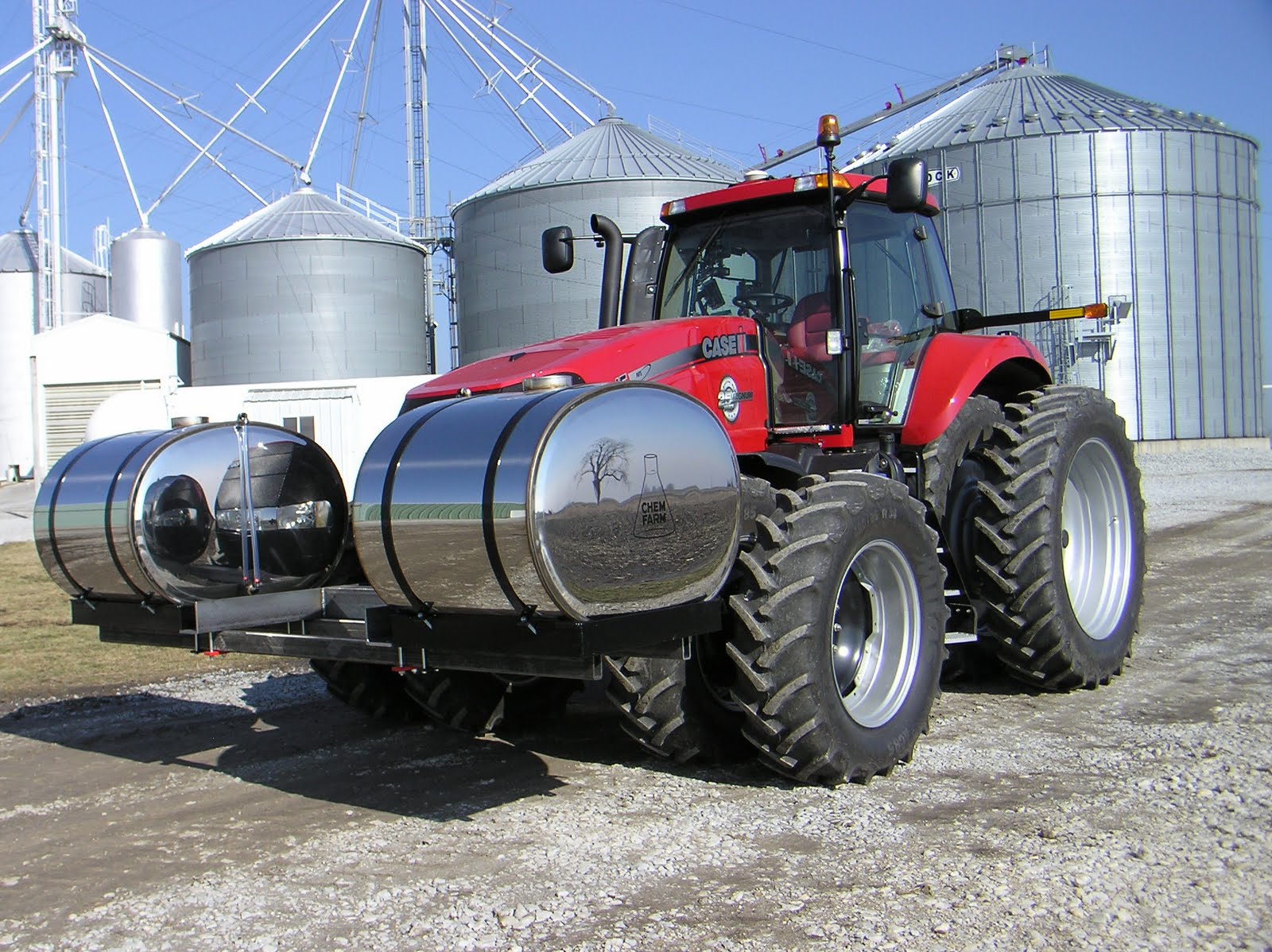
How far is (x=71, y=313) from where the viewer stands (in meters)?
45.0

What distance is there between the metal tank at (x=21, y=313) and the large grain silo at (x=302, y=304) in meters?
8.19

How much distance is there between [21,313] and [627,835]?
148 feet

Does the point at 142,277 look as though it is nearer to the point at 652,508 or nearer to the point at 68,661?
the point at 68,661

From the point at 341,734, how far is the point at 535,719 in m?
0.99

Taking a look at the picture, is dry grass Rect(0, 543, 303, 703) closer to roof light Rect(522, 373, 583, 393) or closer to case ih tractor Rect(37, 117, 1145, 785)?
case ih tractor Rect(37, 117, 1145, 785)

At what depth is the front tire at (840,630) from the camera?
465 centimetres

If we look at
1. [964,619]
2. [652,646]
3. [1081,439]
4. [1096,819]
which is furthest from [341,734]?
[1081,439]

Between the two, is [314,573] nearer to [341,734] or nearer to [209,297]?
[341,734]

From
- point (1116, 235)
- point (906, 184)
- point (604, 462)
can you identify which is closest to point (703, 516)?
point (604, 462)

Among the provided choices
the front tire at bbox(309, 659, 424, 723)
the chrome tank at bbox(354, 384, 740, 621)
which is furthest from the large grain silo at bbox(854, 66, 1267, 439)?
the chrome tank at bbox(354, 384, 740, 621)

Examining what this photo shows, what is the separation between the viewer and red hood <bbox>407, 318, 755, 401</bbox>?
525 centimetres

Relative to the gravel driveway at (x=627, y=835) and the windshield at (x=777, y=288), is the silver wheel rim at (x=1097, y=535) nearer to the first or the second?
the gravel driveway at (x=627, y=835)

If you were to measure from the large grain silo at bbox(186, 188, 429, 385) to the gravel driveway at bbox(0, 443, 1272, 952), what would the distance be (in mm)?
27675

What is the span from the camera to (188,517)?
5.41 metres
